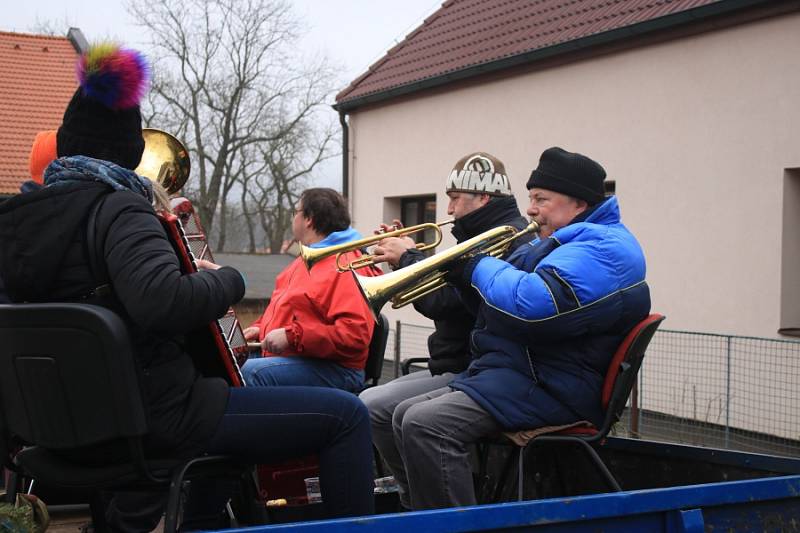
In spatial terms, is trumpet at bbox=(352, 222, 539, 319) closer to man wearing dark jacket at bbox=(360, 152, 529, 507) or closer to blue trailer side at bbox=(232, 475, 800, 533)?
man wearing dark jacket at bbox=(360, 152, 529, 507)

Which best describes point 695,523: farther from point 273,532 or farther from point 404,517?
point 273,532

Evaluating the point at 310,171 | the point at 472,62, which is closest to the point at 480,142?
the point at 472,62

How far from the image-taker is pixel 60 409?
7.23ft

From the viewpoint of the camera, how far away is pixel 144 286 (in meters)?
2.18

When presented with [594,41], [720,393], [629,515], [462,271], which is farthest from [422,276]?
[594,41]

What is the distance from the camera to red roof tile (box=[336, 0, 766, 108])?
8.92m

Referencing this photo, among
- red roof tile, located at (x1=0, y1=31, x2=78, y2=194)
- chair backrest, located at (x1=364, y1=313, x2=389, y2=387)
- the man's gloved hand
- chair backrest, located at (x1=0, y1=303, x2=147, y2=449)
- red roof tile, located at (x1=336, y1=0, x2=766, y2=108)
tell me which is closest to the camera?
chair backrest, located at (x1=0, y1=303, x2=147, y2=449)

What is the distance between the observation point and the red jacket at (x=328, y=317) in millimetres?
3984

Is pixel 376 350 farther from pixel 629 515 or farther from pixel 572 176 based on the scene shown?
pixel 629 515

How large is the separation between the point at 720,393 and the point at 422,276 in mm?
5163

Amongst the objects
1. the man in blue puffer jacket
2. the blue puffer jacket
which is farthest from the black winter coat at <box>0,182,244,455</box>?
the blue puffer jacket

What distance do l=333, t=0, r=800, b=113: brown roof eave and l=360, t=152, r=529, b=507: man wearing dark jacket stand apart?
501 cm

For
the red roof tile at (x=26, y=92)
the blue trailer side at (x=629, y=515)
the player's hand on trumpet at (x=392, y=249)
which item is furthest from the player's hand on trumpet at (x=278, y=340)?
the red roof tile at (x=26, y=92)

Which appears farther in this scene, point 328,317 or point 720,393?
point 720,393
